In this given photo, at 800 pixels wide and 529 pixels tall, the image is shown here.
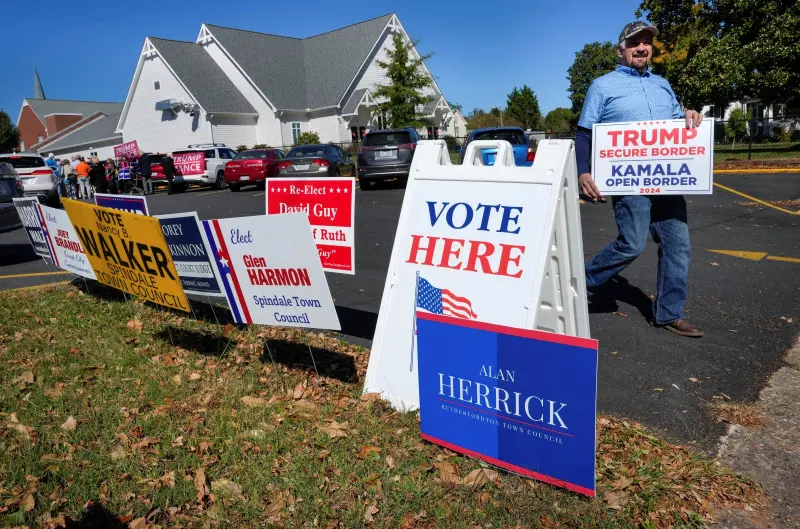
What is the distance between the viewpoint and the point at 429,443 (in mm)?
3309

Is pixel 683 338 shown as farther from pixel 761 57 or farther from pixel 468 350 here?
pixel 761 57

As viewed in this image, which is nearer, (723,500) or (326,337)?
(723,500)

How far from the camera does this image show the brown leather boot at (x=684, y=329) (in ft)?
15.5

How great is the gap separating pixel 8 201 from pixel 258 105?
98.9ft

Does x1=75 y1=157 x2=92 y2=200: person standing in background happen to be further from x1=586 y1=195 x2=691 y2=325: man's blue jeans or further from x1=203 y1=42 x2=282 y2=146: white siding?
x1=586 y1=195 x2=691 y2=325: man's blue jeans

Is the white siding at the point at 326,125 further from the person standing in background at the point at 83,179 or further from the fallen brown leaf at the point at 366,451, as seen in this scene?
the fallen brown leaf at the point at 366,451

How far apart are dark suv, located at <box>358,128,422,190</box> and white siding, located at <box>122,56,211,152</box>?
20949 millimetres

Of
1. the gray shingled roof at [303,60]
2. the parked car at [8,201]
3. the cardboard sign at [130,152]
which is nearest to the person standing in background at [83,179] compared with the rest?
the cardboard sign at [130,152]

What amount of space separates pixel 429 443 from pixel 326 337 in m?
2.15

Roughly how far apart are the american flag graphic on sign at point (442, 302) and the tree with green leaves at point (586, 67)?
73.5 metres

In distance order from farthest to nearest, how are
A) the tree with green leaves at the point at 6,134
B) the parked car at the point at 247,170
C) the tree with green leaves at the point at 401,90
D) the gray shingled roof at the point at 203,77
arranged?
the tree with green leaves at the point at 6,134, the gray shingled roof at the point at 203,77, the tree with green leaves at the point at 401,90, the parked car at the point at 247,170

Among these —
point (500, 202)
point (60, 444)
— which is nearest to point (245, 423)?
point (60, 444)

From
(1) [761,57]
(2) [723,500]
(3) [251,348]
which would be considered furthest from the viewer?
(1) [761,57]

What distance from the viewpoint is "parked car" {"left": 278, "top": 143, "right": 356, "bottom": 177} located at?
1966 cm
